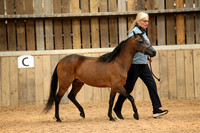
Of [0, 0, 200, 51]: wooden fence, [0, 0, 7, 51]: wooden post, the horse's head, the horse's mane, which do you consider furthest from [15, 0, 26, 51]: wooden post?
the horse's head

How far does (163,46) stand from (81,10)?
2.43 m

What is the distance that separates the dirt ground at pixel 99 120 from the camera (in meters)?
4.86

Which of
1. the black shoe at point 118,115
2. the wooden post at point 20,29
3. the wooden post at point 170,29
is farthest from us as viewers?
the wooden post at point 170,29

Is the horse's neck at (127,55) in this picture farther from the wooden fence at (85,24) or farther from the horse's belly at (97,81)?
the wooden fence at (85,24)

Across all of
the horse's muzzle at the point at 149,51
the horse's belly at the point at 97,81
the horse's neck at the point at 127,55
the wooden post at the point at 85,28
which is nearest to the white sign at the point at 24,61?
the wooden post at the point at 85,28

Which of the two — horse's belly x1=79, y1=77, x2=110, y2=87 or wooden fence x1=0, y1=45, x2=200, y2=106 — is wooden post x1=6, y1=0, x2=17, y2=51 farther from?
horse's belly x1=79, y1=77, x2=110, y2=87

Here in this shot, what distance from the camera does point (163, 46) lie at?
873cm

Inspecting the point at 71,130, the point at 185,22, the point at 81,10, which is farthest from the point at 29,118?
the point at 185,22

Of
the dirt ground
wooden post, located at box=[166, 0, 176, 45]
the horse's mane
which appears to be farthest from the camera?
wooden post, located at box=[166, 0, 176, 45]

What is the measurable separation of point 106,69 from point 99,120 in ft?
3.11

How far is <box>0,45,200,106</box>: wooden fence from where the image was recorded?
8.65m

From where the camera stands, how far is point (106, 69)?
19.4ft

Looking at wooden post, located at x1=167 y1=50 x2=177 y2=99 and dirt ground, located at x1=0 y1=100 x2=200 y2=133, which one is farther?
wooden post, located at x1=167 y1=50 x2=177 y2=99

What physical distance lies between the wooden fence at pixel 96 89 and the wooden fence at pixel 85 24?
0.30 metres
